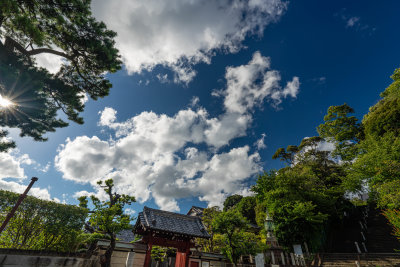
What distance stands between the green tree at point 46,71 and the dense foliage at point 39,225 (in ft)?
25.6

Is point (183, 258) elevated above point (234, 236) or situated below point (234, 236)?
below

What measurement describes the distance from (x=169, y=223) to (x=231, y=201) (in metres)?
30.0

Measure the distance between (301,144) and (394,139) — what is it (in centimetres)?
1602

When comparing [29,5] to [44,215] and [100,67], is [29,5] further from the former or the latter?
[44,215]

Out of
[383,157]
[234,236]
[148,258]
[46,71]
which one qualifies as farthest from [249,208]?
[46,71]

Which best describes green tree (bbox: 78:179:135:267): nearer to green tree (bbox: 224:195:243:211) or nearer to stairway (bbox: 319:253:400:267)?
stairway (bbox: 319:253:400:267)

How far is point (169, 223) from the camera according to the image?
13984 millimetres

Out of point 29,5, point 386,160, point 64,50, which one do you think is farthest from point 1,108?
point 386,160

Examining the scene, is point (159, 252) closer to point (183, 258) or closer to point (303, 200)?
point (183, 258)

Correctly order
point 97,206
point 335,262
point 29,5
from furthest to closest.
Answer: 1. point 335,262
2. point 97,206
3. point 29,5

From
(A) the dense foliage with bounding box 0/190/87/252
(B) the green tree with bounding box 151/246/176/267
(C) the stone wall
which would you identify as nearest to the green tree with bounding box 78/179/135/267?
(C) the stone wall

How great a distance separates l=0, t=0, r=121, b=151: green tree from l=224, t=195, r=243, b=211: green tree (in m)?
38.5

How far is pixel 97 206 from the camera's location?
9594 mm

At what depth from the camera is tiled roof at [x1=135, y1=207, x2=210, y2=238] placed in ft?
41.6
